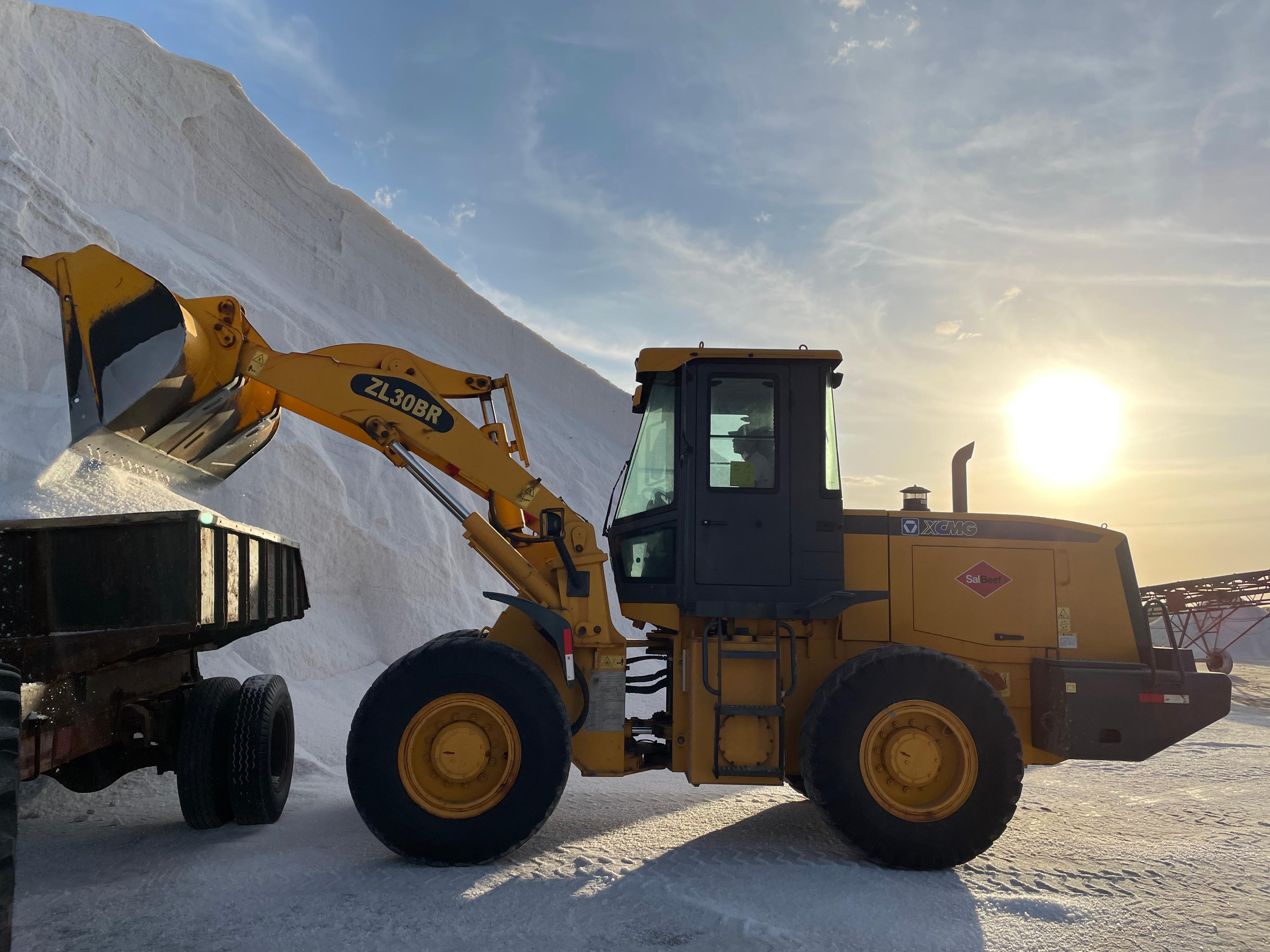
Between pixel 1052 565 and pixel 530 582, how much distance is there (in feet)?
11.4

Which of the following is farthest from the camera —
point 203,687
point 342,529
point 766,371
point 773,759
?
point 342,529

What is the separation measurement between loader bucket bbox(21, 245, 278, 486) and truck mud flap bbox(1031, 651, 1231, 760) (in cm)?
571

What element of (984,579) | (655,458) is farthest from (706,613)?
(984,579)

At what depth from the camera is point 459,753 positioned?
487cm

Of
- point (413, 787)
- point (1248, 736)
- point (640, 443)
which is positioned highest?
point (640, 443)

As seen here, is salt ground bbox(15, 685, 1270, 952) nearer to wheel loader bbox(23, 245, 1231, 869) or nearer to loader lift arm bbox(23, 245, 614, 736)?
wheel loader bbox(23, 245, 1231, 869)

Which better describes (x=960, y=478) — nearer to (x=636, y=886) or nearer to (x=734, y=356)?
(x=734, y=356)

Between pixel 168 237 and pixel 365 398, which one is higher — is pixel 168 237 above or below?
above

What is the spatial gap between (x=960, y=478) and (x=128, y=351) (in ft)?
18.2

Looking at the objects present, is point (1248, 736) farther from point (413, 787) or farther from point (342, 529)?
point (342, 529)

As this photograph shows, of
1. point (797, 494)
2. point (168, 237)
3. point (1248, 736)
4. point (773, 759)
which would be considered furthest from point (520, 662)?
point (168, 237)

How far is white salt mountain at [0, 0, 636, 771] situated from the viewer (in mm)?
11562

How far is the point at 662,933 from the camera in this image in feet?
12.8

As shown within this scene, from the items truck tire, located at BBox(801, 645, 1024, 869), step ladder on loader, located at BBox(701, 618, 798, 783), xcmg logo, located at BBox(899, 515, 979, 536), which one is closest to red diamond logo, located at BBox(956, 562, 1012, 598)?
xcmg logo, located at BBox(899, 515, 979, 536)
